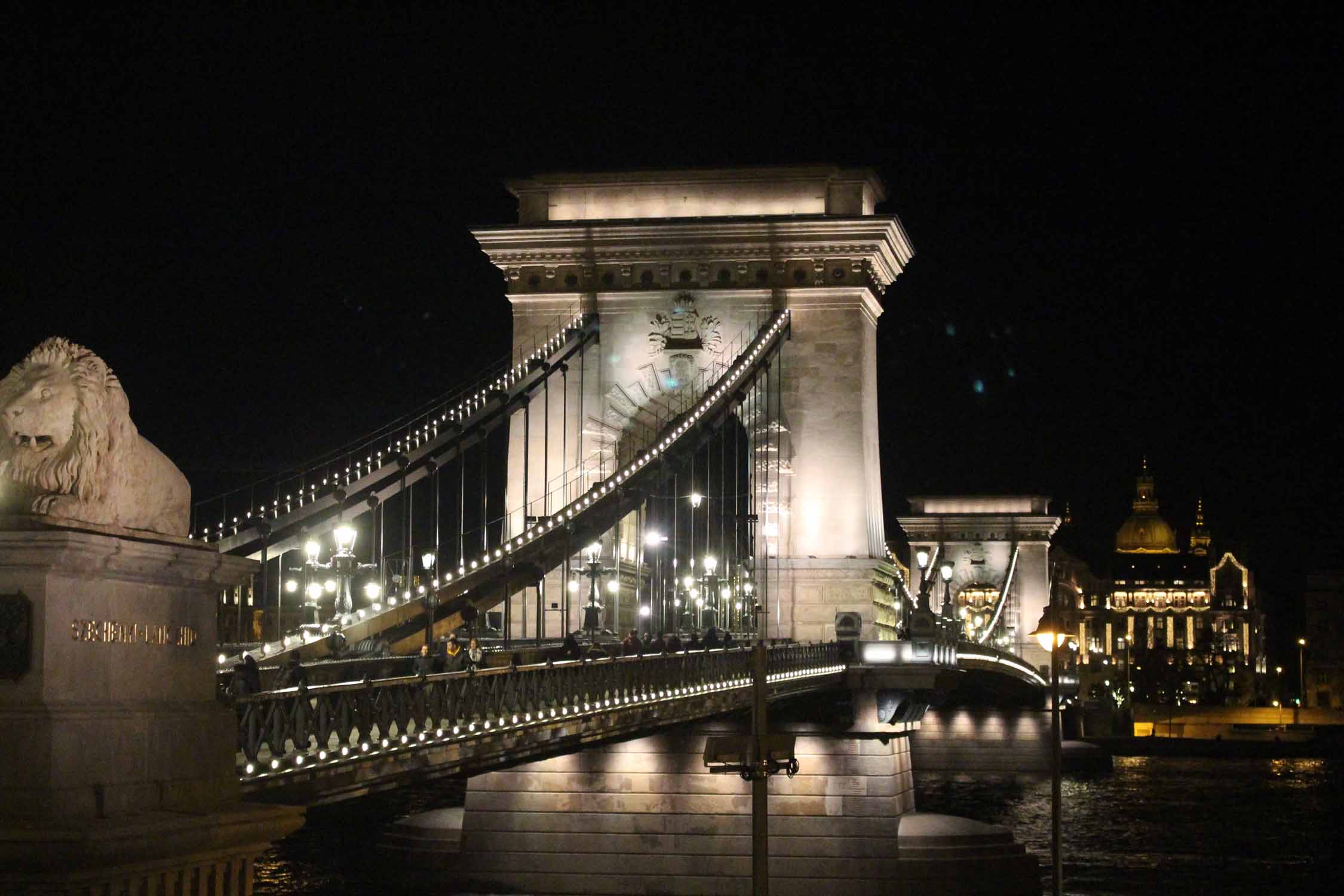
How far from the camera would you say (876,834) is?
3878cm

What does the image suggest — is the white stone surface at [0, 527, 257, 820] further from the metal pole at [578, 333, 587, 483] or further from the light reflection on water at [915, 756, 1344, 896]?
the metal pole at [578, 333, 587, 483]

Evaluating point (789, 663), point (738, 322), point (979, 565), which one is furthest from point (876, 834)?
point (979, 565)

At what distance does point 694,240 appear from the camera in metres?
49.9

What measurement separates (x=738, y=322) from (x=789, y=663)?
1509 cm

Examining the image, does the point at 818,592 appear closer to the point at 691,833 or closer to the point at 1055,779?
the point at 691,833

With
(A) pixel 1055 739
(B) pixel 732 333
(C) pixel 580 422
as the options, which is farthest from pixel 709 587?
(A) pixel 1055 739

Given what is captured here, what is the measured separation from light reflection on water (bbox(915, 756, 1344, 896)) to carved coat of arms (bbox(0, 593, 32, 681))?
31246 mm

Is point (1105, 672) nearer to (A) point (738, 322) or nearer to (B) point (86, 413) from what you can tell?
(A) point (738, 322)

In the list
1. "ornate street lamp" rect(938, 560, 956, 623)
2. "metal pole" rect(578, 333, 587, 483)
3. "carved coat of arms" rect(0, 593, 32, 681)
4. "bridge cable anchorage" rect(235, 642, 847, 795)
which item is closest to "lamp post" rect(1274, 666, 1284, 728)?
"ornate street lamp" rect(938, 560, 956, 623)

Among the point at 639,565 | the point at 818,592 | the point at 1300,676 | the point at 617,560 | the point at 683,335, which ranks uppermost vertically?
the point at 683,335

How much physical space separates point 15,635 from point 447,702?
25.8 ft

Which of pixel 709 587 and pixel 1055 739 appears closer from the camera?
pixel 1055 739

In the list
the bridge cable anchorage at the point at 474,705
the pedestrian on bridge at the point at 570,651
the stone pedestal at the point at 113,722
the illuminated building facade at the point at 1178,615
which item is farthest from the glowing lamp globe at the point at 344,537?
the illuminated building facade at the point at 1178,615

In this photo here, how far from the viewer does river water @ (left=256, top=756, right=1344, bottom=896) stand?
43.1m
